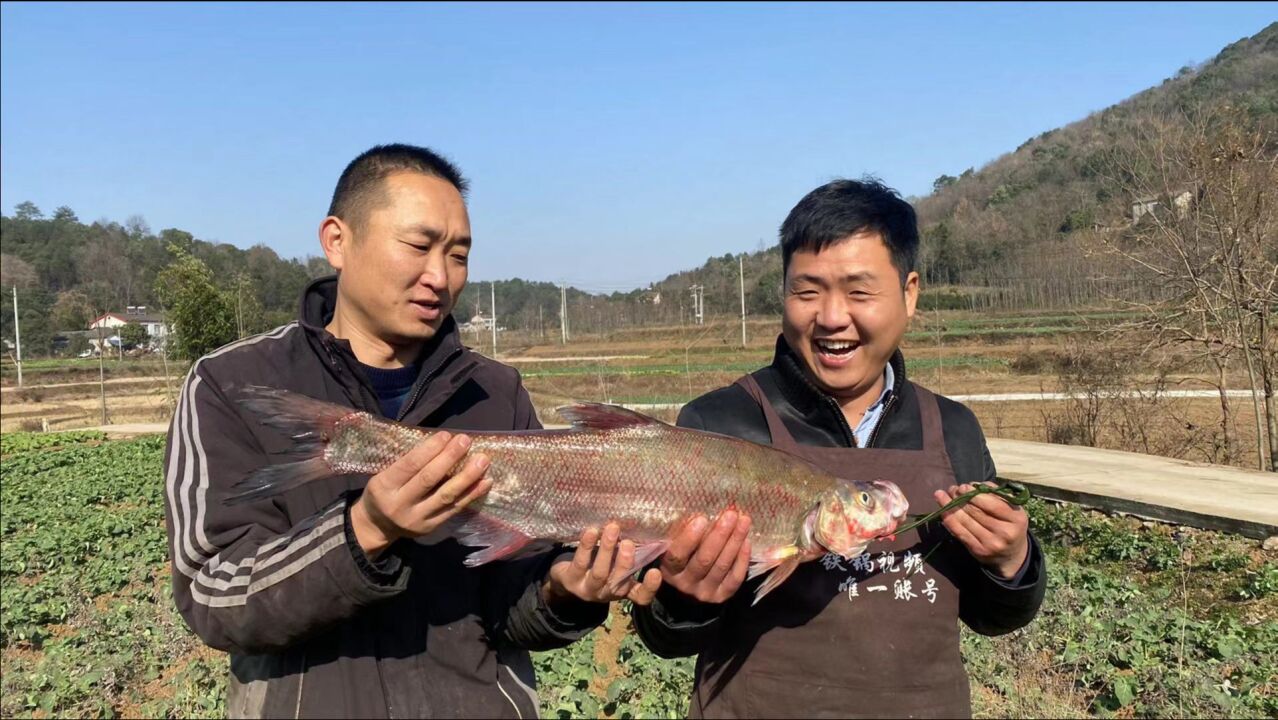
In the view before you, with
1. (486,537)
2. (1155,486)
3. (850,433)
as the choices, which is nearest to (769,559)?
(850,433)

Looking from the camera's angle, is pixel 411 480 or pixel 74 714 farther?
pixel 74 714

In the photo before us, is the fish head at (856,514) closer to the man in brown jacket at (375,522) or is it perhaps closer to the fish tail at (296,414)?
the man in brown jacket at (375,522)

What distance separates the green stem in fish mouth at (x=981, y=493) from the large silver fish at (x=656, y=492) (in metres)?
0.06

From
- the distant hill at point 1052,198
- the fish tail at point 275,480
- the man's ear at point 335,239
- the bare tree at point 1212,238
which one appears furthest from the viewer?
the distant hill at point 1052,198

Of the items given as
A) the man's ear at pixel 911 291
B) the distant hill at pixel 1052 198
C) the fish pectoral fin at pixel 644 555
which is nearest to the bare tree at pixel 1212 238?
the distant hill at pixel 1052 198

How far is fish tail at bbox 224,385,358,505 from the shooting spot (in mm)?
2320

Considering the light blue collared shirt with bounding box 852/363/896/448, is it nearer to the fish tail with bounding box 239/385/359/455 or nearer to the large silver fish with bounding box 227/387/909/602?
the large silver fish with bounding box 227/387/909/602

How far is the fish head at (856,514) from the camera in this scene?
264cm

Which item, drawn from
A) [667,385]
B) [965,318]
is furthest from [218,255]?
[965,318]

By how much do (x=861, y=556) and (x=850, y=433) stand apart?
439 mm

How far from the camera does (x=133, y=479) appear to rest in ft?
62.0

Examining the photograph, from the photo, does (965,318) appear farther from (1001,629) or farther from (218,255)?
(218,255)

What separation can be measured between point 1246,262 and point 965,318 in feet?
153

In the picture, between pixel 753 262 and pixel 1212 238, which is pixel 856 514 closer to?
pixel 1212 238
